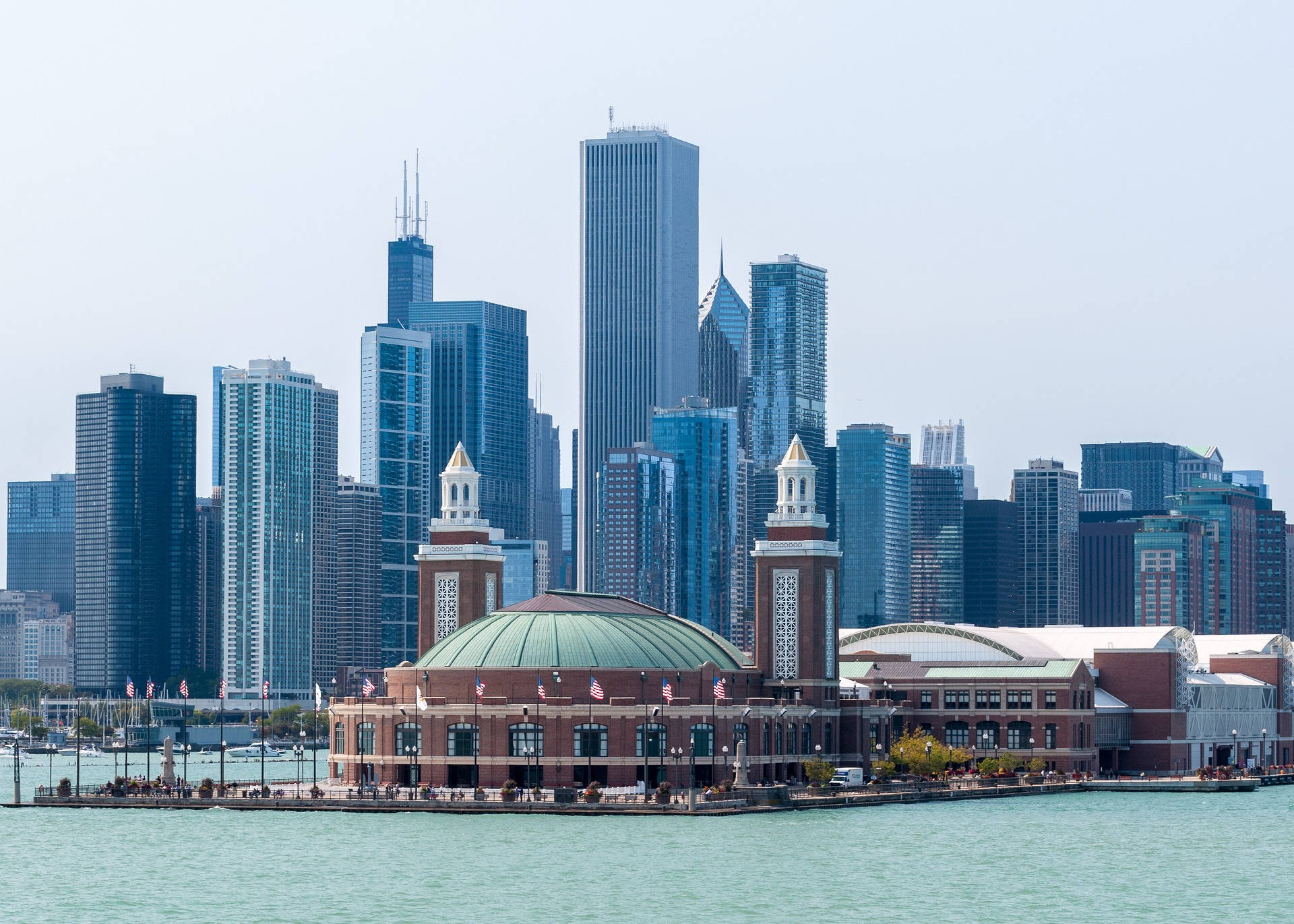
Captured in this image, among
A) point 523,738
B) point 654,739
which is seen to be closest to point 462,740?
point 523,738

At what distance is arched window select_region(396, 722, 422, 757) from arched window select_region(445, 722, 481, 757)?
2.41m

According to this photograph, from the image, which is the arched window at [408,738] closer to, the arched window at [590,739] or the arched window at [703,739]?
the arched window at [590,739]

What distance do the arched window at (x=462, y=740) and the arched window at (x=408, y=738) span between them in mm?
2413

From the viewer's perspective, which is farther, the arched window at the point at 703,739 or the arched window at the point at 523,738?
the arched window at the point at 703,739

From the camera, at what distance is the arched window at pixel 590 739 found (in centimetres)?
19150

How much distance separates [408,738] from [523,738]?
9499mm

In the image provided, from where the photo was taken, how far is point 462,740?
194 metres

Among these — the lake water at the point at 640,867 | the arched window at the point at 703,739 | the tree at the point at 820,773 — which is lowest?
the lake water at the point at 640,867

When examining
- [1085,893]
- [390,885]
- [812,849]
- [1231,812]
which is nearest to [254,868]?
[390,885]

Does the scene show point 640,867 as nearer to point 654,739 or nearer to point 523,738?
point 654,739

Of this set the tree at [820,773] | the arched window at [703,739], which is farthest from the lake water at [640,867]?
the arched window at [703,739]

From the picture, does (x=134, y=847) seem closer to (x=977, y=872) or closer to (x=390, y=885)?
(x=390, y=885)

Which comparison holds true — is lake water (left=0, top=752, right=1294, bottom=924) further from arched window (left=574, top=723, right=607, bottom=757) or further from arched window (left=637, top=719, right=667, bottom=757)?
arched window (left=574, top=723, right=607, bottom=757)

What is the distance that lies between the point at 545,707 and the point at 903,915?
7123 centimetres
